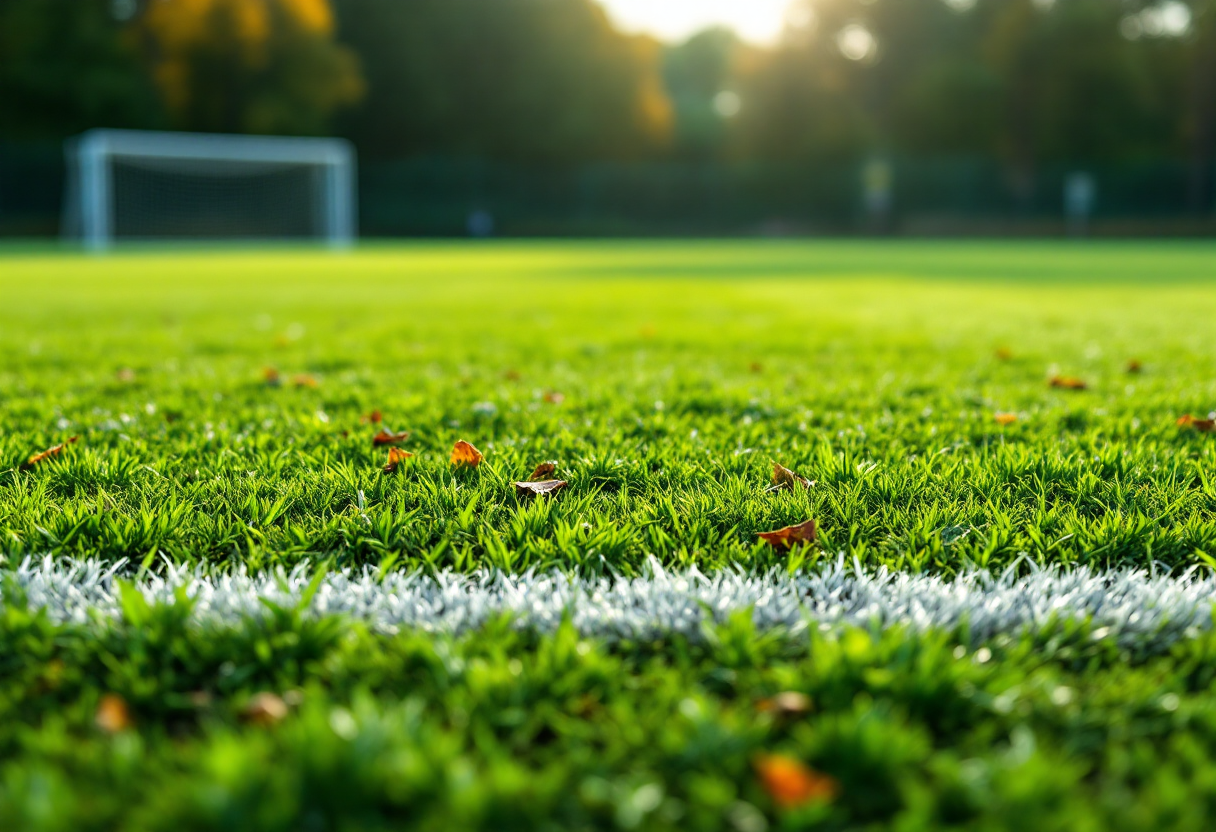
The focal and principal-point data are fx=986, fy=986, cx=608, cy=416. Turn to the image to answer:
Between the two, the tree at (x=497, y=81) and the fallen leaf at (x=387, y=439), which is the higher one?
the tree at (x=497, y=81)

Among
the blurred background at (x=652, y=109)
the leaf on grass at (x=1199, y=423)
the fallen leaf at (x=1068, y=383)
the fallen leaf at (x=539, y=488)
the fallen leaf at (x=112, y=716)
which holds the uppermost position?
the blurred background at (x=652, y=109)

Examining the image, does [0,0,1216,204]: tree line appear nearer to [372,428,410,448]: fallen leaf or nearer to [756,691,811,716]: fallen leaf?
[372,428,410,448]: fallen leaf

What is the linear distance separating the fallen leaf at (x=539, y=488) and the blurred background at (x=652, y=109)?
3793 centimetres

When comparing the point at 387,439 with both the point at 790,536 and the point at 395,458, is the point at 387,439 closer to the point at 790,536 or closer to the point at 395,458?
the point at 395,458

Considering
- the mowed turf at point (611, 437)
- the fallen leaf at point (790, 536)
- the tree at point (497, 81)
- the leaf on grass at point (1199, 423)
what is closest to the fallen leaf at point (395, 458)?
the mowed turf at point (611, 437)

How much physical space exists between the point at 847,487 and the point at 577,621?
946mm

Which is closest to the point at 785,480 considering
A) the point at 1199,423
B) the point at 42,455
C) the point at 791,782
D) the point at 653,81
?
the point at 791,782

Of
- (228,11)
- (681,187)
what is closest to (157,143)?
(228,11)

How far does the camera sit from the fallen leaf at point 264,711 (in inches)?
51.4

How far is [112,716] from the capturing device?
1298mm

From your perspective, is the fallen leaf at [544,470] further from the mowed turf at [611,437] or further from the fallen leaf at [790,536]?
the fallen leaf at [790,536]

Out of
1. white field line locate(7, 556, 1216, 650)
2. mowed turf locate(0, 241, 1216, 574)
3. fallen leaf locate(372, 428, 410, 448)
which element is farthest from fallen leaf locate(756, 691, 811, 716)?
fallen leaf locate(372, 428, 410, 448)

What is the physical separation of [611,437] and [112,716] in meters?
1.80

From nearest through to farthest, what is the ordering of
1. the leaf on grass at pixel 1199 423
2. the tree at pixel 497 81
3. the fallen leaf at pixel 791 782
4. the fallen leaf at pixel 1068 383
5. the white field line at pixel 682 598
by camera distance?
the fallen leaf at pixel 791 782, the white field line at pixel 682 598, the leaf on grass at pixel 1199 423, the fallen leaf at pixel 1068 383, the tree at pixel 497 81
